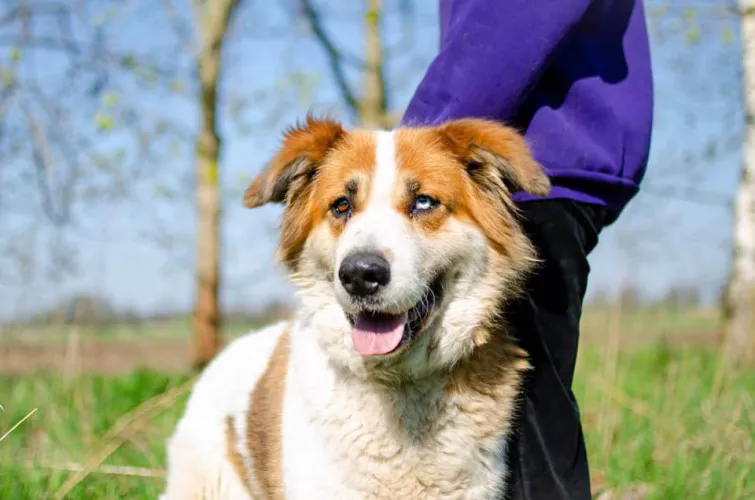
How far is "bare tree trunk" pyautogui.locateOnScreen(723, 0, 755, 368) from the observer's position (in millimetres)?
8453

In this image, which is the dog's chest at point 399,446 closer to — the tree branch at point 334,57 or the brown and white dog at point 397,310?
the brown and white dog at point 397,310

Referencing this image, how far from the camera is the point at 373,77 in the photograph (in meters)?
9.57

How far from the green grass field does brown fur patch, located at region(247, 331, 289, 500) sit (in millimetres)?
686

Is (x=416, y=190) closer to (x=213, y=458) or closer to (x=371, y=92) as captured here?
(x=213, y=458)

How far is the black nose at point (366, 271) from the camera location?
8.75ft

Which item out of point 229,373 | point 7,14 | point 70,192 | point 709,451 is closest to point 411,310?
point 229,373

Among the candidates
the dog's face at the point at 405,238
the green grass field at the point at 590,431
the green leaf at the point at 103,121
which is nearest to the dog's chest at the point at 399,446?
the dog's face at the point at 405,238

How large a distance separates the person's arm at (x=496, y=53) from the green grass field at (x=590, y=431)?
204 cm

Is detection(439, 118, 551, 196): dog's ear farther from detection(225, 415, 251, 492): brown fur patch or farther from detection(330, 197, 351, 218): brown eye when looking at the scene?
detection(225, 415, 251, 492): brown fur patch

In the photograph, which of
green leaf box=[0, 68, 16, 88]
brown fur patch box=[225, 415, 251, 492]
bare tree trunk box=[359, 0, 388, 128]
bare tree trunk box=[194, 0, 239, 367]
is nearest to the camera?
brown fur patch box=[225, 415, 251, 492]

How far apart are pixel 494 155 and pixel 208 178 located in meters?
7.21

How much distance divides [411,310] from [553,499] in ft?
2.96

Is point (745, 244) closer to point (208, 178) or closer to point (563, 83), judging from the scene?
point (208, 178)

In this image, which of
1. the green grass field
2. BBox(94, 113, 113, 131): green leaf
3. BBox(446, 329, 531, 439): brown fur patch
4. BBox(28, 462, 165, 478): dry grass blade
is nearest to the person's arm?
BBox(446, 329, 531, 439): brown fur patch
